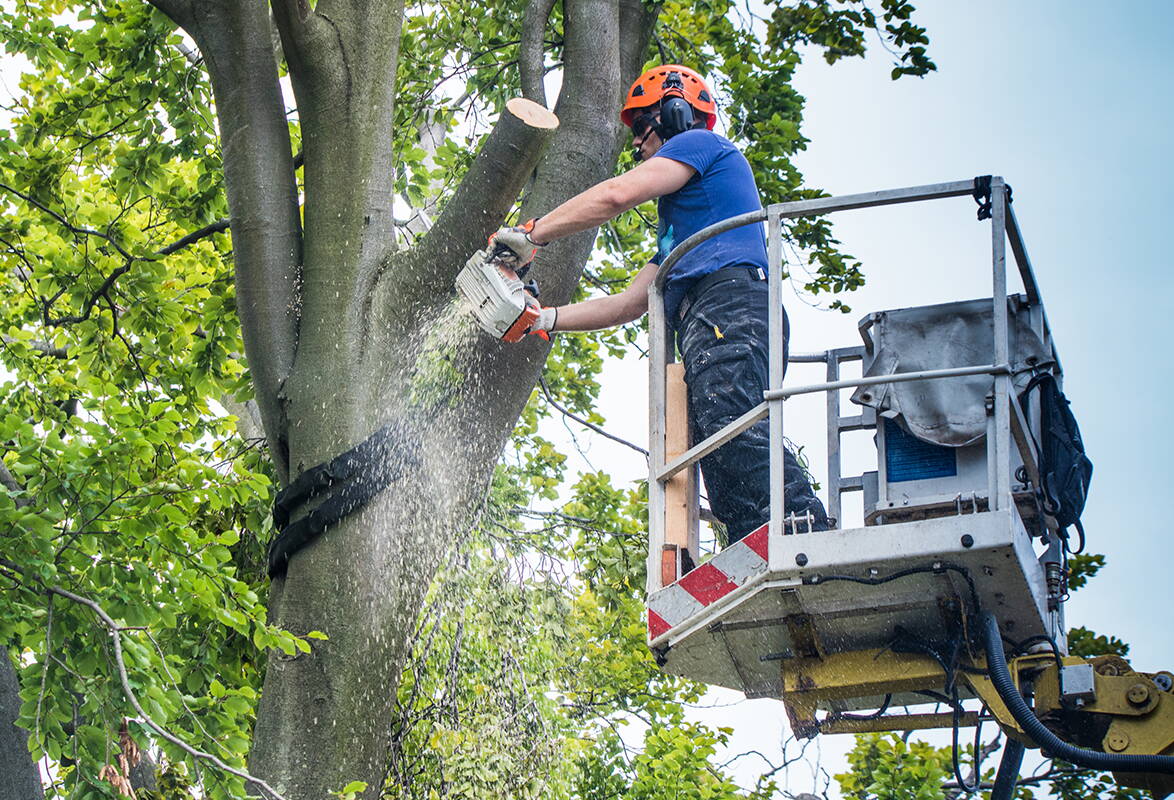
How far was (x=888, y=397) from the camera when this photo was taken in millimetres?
4941

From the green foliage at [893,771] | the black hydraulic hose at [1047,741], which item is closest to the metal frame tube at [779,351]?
the black hydraulic hose at [1047,741]

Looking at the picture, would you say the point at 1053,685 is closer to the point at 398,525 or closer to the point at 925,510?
the point at 925,510

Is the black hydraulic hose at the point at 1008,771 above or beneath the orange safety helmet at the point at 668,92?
beneath

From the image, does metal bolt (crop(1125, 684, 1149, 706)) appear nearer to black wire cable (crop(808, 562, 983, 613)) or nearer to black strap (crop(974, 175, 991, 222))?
black wire cable (crop(808, 562, 983, 613))

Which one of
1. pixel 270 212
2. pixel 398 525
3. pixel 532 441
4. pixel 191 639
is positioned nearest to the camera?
pixel 398 525

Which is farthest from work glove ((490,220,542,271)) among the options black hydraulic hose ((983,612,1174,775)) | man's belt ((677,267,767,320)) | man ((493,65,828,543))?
black hydraulic hose ((983,612,1174,775))

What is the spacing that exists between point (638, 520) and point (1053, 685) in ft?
19.0

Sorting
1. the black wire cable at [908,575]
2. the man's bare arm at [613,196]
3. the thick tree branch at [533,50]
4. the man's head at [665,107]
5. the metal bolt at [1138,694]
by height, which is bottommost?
the metal bolt at [1138,694]

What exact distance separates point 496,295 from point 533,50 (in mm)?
1501

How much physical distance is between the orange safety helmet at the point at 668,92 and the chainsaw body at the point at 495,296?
89 centimetres

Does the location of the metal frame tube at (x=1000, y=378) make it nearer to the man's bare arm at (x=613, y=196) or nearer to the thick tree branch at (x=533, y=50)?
the man's bare arm at (x=613, y=196)

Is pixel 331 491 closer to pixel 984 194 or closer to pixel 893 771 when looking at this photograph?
pixel 984 194

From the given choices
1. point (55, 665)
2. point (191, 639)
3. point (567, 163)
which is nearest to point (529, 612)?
point (191, 639)

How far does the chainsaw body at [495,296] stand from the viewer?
5.39 metres
